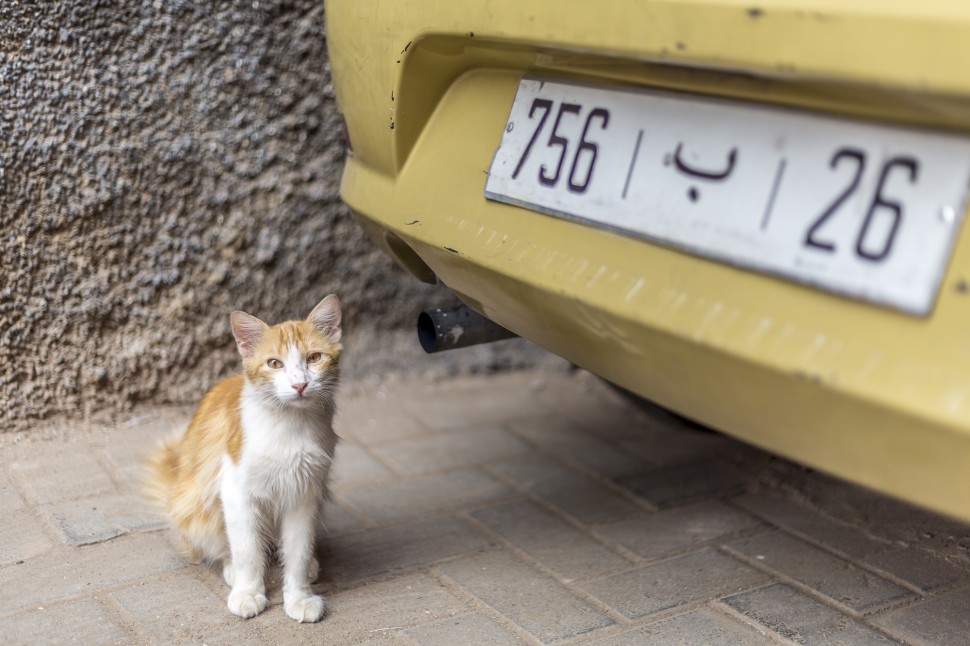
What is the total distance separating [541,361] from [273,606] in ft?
5.46

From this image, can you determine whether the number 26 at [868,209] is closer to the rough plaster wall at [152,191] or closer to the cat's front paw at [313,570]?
the cat's front paw at [313,570]

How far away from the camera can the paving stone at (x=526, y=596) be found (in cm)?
181

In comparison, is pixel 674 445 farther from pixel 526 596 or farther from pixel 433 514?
pixel 526 596

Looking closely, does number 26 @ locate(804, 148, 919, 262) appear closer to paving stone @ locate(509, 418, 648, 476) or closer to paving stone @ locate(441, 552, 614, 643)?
paving stone @ locate(441, 552, 614, 643)

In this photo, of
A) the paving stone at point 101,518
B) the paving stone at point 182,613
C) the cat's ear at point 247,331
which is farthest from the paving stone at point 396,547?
the cat's ear at point 247,331

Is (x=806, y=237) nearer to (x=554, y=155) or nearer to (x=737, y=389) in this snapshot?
(x=737, y=389)

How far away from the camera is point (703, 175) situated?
4.32 feet

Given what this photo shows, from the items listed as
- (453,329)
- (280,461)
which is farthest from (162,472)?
(453,329)

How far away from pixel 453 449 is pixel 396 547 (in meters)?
0.58

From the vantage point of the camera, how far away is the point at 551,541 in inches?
85.1

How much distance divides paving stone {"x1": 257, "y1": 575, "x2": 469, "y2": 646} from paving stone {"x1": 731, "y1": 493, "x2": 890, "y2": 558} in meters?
0.88

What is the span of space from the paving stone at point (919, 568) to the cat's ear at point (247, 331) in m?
1.43

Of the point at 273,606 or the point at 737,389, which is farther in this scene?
the point at 273,606

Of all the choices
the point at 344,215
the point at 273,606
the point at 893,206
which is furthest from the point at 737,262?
the point at 344,215
